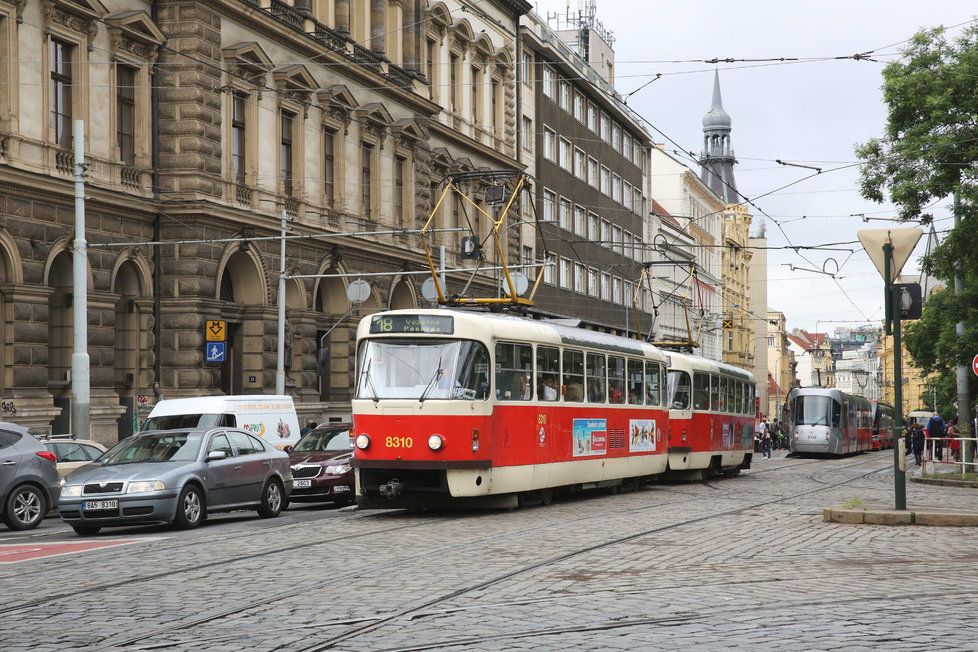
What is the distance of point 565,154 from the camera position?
67688mm

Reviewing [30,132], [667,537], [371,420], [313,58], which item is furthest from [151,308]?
[667,537]

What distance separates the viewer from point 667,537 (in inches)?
647

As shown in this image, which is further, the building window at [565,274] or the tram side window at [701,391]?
the building window at [565,274]

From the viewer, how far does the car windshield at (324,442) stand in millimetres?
25438

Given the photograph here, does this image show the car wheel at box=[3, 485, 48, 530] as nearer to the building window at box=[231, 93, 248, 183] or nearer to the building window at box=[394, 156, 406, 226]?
the building window at box=[231, 93, 248, 183]

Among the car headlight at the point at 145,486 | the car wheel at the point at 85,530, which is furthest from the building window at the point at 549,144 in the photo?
the car headlight at the point at 145,486

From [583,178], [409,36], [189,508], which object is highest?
[409,36]

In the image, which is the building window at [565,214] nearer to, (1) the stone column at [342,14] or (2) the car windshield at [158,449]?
(1) the stone column at [342,14]

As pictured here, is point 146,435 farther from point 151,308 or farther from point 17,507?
point 151,308

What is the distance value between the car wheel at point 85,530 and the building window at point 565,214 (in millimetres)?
48065

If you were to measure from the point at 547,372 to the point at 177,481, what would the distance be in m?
6.22

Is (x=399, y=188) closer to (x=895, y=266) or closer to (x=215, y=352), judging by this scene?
(x=215, y=352)

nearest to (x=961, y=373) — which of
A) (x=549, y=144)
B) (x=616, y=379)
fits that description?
(x=616, y=379)

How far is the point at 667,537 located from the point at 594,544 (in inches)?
53.8
